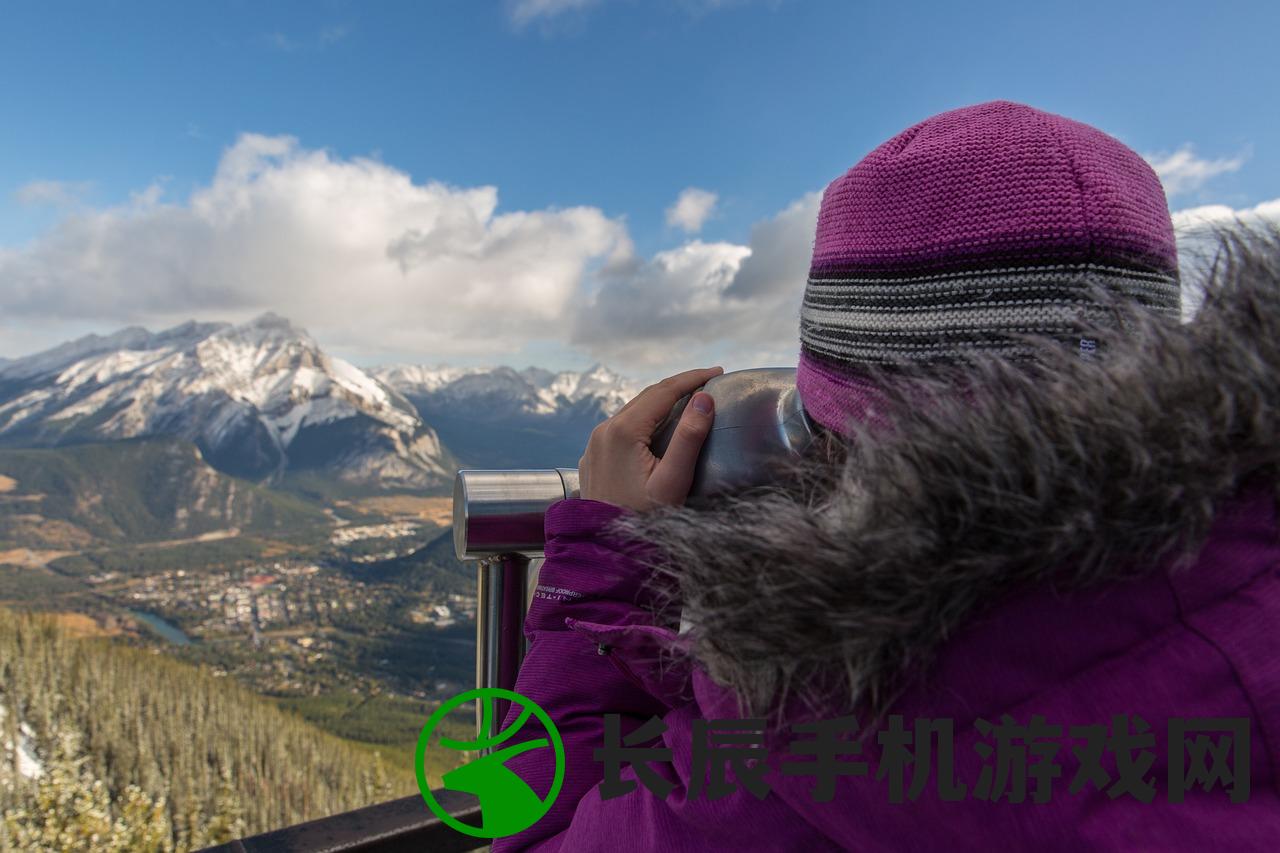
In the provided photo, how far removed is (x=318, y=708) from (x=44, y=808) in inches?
2816

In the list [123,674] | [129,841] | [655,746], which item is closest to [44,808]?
[129,841]

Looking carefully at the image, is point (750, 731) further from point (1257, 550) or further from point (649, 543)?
point (1257, 550)

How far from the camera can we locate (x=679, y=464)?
1126 mm

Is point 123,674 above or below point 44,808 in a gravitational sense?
below

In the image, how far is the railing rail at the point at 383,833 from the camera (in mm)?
1731

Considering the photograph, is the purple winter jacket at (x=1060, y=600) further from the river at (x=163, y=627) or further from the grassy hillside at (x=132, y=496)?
the grassy hillside at (x=132, y=496)

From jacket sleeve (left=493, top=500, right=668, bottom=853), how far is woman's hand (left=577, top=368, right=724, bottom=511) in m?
0.06

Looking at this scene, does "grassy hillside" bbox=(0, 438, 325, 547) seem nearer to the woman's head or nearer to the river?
the river

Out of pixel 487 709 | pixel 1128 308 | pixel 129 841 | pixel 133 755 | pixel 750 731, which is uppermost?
pixel 1128 308

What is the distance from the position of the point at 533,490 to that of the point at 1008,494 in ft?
2.85

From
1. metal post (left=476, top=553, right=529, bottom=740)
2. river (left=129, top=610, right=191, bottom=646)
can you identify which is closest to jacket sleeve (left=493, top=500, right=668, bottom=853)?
metal post (left=476, top=553, right=529, bottom=740)

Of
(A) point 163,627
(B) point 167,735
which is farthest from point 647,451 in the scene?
(A) point 163,627

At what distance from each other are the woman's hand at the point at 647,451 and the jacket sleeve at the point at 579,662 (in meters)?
0.06

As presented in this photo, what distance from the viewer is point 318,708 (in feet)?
233
